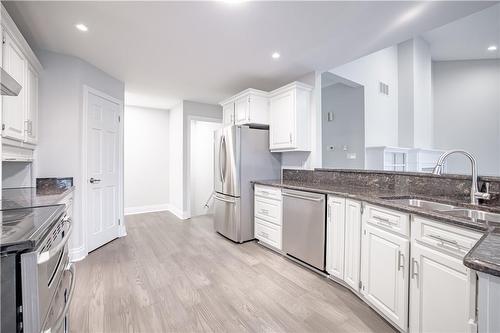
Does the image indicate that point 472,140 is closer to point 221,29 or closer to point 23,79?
point 221,29

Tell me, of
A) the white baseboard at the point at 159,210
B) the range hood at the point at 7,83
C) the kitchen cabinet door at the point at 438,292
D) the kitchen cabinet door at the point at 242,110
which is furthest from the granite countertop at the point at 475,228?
the white baseboard at the point at 159,210

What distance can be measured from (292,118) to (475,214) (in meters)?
2.10

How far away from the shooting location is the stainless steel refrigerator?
10.7ft

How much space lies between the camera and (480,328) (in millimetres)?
648

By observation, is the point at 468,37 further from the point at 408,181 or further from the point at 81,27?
the point at 81,27

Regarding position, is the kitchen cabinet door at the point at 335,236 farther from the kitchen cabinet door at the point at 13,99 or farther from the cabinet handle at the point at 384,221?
the kitchen cabinet door at the point at 13,99

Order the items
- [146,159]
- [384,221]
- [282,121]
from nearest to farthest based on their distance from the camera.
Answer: [384,221]
[282,121]
[146,159]

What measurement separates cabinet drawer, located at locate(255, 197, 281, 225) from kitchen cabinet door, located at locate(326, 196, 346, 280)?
78 centimetres

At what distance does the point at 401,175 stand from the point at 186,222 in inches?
144

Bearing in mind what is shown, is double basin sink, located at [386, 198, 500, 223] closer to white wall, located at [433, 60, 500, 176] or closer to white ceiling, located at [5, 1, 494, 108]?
white ceiling, located at [5, 1, 494, 108]

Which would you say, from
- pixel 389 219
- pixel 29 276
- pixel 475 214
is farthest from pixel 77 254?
pixel 475 214

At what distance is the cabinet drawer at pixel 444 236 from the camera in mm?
1143

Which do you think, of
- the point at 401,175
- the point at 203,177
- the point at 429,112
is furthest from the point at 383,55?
the point at 203,177

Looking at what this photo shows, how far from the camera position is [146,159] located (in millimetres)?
5137
